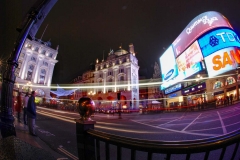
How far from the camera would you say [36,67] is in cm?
177

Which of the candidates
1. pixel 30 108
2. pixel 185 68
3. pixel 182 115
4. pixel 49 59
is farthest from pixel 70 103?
pixel 182 115

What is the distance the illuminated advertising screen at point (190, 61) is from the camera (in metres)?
1.56

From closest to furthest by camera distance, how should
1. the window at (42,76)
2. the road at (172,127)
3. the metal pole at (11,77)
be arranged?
the metal pole at (11,77), the road at (172,127), the window at (42,76)

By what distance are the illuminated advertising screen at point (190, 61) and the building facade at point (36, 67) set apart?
1828 mm

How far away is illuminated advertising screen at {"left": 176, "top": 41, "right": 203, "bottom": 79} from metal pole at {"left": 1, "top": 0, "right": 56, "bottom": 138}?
168 cm

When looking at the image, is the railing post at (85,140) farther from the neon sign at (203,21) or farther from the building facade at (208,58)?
the neon sign at (203,21)

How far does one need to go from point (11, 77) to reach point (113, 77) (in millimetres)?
1544

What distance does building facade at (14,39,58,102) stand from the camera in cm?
162

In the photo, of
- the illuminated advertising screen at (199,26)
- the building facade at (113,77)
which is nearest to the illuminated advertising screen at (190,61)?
the illuminated advertising screen at (199,26)

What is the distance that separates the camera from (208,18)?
1.63m

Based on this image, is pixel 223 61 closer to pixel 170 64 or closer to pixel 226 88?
pixel 226 88

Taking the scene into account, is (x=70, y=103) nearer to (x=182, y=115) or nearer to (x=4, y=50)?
(x=4, y=50)

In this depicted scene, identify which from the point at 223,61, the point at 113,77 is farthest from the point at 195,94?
the point at 113,77

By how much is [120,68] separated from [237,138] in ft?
6.85
